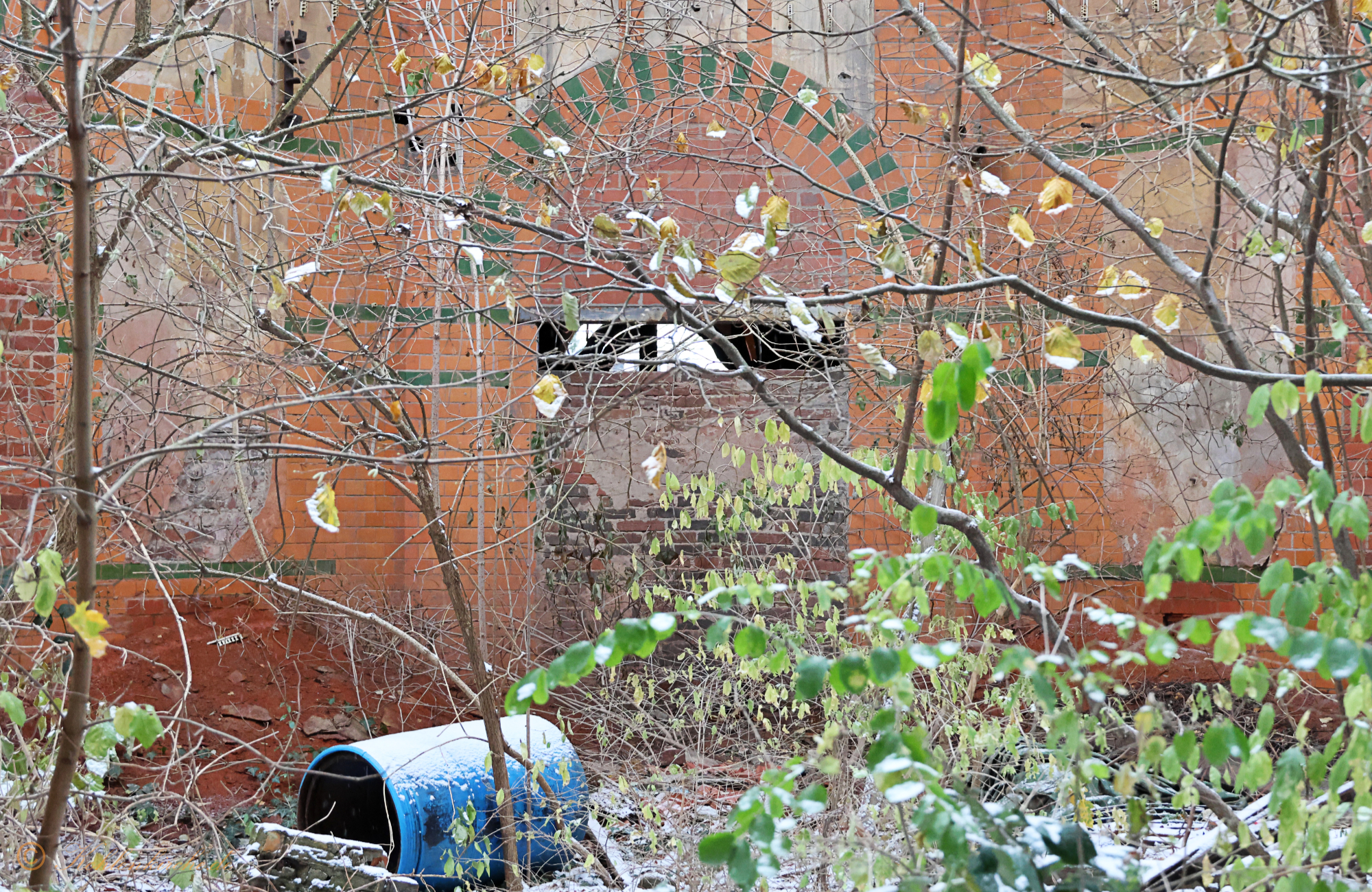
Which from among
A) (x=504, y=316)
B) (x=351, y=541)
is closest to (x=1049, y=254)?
(x=504, y=316)

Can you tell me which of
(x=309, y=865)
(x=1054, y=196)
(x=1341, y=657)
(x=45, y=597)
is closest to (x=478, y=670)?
(x=309, y=865)

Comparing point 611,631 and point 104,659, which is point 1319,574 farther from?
point 104,659

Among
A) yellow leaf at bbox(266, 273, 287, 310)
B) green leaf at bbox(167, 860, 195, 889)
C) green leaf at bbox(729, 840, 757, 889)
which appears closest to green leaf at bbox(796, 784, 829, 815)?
green leaf at bbox(729, 840, 757, 889)

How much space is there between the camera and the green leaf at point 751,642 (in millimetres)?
1741

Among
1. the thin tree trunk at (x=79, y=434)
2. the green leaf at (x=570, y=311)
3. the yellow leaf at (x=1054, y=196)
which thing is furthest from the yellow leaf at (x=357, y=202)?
the yellow leaf at (x=1054, y=196)

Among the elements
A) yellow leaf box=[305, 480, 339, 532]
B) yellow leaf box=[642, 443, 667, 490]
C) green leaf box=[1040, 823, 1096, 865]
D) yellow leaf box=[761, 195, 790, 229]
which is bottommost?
green leaf box=[1040, 823, 1096, 865]

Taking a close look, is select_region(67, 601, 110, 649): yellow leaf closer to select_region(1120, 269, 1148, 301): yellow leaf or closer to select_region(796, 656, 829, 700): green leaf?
select_region(796, 656, 829, 700): green leaf

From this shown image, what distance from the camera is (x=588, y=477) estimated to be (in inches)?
284

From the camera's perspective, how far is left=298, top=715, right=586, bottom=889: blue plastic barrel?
4496 mm

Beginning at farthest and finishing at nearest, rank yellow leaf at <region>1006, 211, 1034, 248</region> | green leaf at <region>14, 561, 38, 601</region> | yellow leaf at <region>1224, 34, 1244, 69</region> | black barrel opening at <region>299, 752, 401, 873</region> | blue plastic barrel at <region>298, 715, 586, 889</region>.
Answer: black barrel opening at <region>299, 752, 401, 873</region>, blue plastic barrel at <region>298, 715, 586, 889</region>, yellow leaf at <region>1006, 211, 1034, 248</region>, yellow leaf at <region>1224, 34, 1244, 69</region>, green leaf at <region>14, 561, 38, 601</region>

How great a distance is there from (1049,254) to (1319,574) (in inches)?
111

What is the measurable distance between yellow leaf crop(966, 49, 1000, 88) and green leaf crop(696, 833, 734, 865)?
2299mm

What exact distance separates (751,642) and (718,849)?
0.35 m

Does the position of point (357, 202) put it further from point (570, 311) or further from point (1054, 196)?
point (1054, 196)
